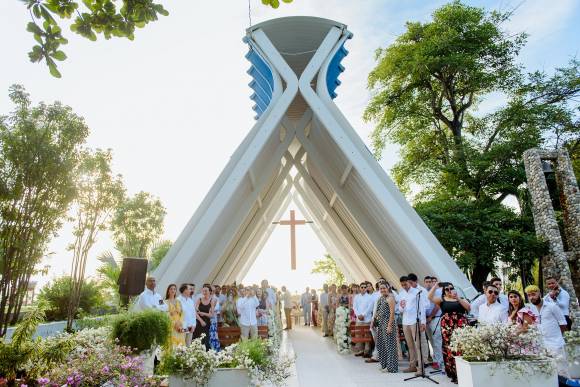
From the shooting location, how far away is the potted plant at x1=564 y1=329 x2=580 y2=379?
5426 mm

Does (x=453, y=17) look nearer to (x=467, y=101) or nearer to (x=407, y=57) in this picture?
(x=407, y=57)

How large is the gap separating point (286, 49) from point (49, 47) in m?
9.36

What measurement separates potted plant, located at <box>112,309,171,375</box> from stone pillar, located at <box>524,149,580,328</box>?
12.0 meters

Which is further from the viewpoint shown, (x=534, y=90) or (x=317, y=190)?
(x=534, y=90)

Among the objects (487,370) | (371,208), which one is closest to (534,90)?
(371,208)

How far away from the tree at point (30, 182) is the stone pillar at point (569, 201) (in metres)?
15.0

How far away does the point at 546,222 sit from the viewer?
1272 cm

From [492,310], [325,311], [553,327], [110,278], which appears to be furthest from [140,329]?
[110,278]

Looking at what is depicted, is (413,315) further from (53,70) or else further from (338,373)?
(53,70)

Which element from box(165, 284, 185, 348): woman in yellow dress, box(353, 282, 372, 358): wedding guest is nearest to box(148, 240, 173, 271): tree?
box(353, 282, 372, 358): wedding guest

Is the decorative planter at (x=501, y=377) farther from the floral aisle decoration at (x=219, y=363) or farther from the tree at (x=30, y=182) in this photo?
the tree at (x=30, y=182)

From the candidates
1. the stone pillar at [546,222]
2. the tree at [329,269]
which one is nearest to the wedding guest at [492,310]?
the stone pillar at [546,222]

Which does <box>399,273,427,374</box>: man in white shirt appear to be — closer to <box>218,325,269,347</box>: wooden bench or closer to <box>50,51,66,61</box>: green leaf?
<box>218,325,269,347</box>: wooden bench

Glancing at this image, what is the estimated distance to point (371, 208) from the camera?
9.70m
